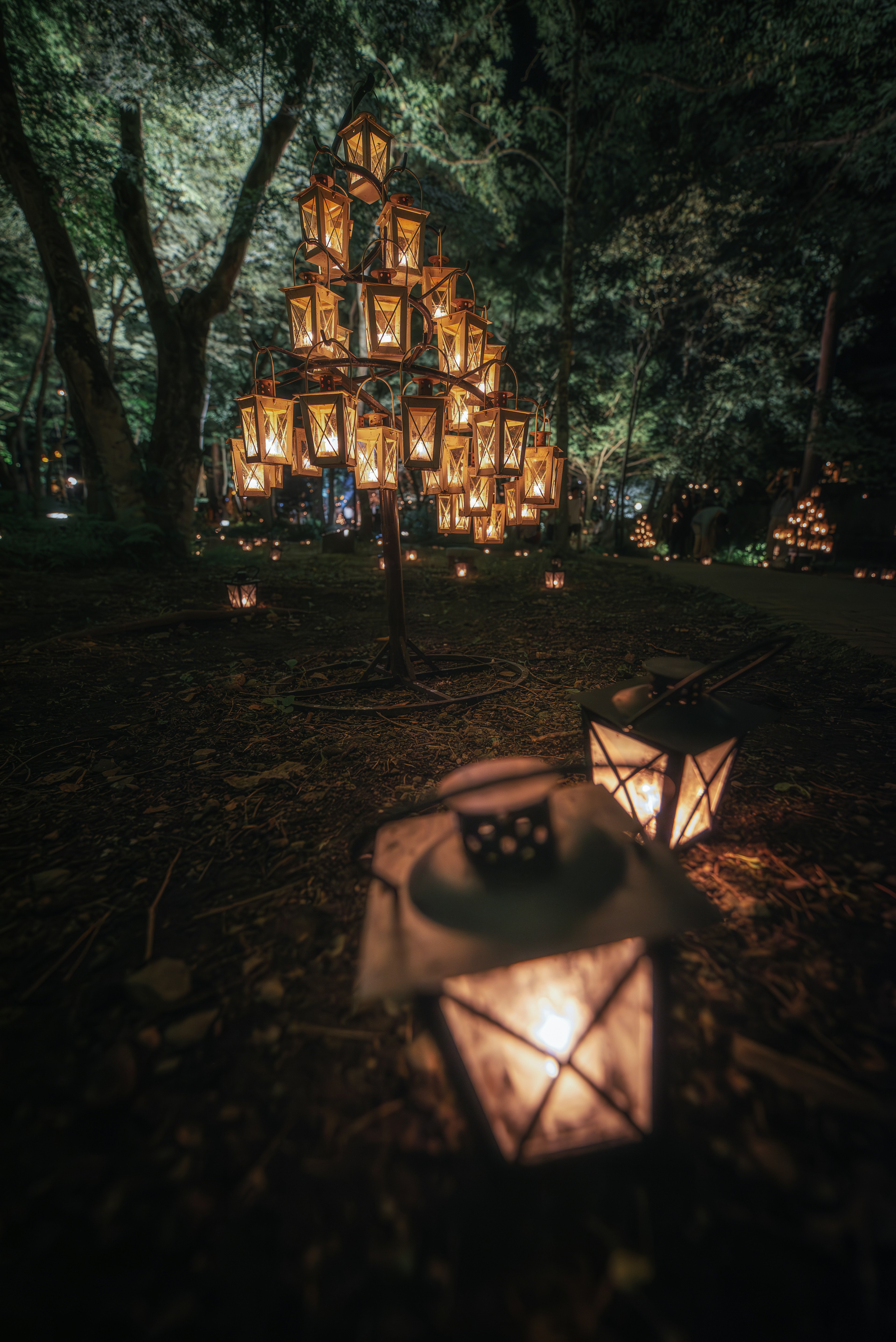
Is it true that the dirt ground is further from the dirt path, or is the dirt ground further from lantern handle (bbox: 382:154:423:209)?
lantern handle (bbox: 382:154:423:209)

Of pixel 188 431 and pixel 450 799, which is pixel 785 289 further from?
pixel 450 799

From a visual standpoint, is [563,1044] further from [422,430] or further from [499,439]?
[499,439]

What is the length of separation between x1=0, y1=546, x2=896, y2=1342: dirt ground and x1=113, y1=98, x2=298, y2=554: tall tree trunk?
33.4 ft

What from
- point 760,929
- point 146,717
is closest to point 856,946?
point 760,929

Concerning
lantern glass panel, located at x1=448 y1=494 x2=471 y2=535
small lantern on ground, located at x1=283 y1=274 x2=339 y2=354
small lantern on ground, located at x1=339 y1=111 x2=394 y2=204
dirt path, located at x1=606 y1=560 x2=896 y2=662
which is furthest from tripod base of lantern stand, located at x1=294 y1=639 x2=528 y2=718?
dirt path, located at x1=606 y1=560 x2=896 y2=662

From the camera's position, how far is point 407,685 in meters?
4.17

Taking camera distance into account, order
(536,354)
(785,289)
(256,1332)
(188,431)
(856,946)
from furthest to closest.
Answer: (536,354) → (785,289) → (188,431) → (856,946) → (256,1332)

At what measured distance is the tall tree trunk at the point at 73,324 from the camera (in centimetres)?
838

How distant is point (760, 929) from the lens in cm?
176

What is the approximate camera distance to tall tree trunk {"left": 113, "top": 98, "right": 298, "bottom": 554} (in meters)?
10.1

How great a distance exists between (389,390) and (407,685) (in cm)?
220

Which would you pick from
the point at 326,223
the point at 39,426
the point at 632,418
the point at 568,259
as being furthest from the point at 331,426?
the point at 39,426

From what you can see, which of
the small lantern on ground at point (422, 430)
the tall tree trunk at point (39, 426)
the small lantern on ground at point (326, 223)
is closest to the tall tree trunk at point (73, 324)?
the tall tree trunk at point (39, 426)

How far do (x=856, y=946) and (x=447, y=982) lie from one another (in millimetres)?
1540
